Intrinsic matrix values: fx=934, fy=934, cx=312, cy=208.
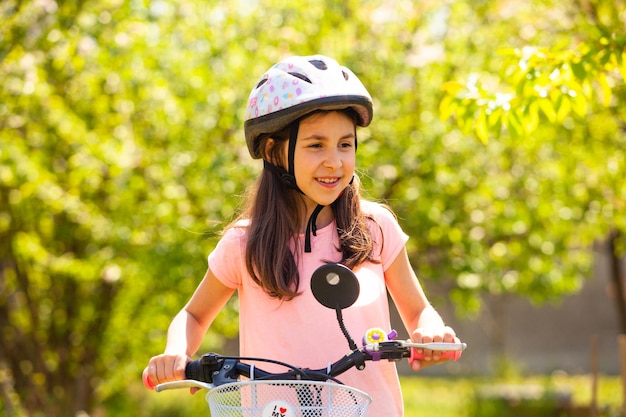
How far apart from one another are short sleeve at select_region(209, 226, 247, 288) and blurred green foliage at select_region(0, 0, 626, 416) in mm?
4758

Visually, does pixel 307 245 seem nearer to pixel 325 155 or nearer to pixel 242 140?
pixel 325 155

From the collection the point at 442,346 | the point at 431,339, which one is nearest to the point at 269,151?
the point at 431,339

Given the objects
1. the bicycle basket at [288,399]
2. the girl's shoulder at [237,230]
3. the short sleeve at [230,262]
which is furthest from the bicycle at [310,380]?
the girl's shoulder at [237,230]

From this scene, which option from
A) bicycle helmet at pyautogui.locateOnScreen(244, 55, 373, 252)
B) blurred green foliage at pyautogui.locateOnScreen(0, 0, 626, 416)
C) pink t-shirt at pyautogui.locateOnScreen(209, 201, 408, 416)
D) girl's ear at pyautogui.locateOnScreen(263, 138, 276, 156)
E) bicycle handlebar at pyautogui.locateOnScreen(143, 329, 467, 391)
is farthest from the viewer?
blurred green foliage at pyautogui.locateOnScreen(0, 0, 626, 416)

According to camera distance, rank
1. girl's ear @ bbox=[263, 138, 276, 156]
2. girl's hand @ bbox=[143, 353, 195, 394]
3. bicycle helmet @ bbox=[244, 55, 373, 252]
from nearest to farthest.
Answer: girl's hand @ bbox=[143, 353, 195, 394], bicycle helmet @ bbox=[244, 55, 373, 252], girl's ear @ bbox=[263, 138, 276, 156]

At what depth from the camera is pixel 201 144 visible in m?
8.84

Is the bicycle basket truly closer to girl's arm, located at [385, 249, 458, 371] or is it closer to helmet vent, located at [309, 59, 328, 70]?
girl's arm, located at [385, 249, 458, 371]

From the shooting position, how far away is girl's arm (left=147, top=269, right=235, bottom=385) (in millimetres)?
2730

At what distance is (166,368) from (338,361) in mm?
521

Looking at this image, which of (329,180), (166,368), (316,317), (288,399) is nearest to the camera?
(288,399)

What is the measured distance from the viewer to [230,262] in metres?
3.10

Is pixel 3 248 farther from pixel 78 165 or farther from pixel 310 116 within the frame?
pixel 310 116

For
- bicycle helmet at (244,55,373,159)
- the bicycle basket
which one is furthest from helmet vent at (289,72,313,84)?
the bicycle basket

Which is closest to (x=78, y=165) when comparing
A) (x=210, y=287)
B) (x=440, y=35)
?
(x=440, y=35)
